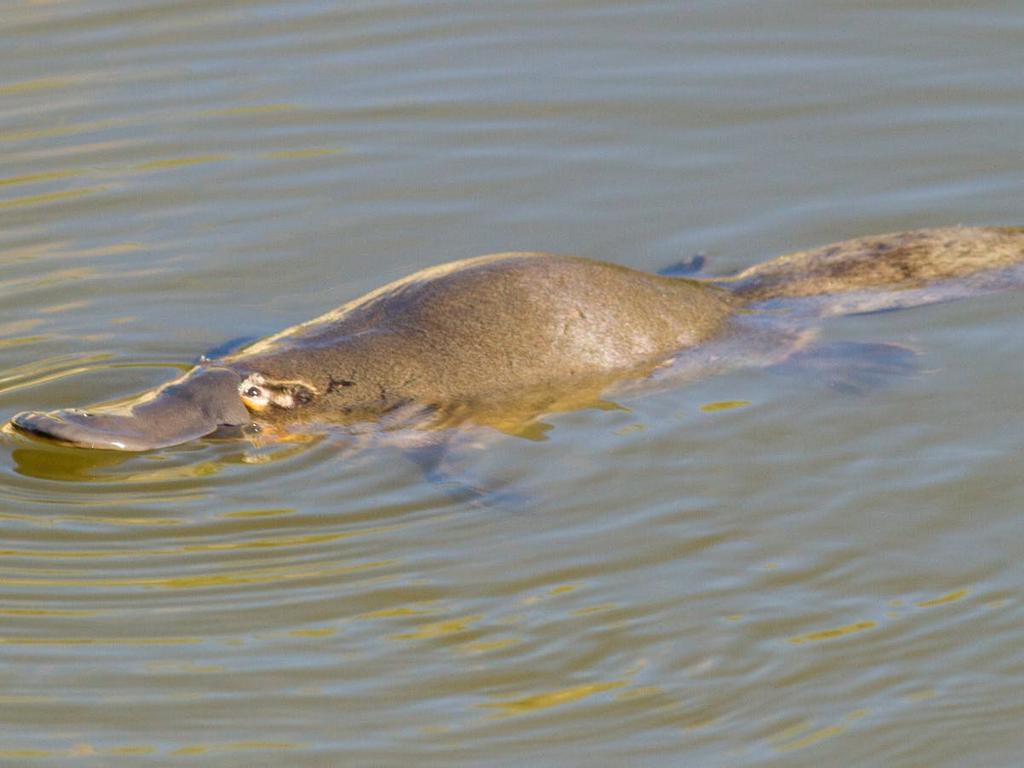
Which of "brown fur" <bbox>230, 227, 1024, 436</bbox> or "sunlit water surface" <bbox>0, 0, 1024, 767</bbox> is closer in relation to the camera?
"sunlit water surface" <bbox>0, 0, 1024, 767</bbox>

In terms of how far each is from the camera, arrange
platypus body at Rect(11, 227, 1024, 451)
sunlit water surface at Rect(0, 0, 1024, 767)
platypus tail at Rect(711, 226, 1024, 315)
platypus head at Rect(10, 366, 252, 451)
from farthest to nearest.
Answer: platypus tail at Rect(711, 226, 1024, 315), platypus body at Rect(11, 227, 1024, 451), platypus head at Rect(10, 366, 252, 451), sunlit water surface at Rect(0, 0, 1024, 767)

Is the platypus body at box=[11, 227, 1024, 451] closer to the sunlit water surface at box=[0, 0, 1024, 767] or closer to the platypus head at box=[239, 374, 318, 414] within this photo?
the platypus head at box=[239, 374, 318, 414]

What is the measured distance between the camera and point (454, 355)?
5.67 meters

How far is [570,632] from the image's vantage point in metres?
4.50

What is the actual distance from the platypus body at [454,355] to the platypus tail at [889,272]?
26cm

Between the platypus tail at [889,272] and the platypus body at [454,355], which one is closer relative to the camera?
the platypus body at [454,355]

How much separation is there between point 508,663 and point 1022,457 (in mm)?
1844

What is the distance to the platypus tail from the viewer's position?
20.7 ft

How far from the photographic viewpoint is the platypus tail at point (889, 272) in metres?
6.30

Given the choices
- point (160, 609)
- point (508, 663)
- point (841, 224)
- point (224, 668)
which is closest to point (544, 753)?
point (508, 663)

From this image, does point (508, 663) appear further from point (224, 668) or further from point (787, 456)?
point (787, 456)

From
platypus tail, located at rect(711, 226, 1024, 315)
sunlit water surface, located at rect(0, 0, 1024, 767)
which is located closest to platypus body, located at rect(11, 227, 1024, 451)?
sunlit water surface, located at rect(0, 0, 1024, 767)

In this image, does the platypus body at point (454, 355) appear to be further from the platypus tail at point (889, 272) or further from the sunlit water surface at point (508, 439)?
the platypus tail at point (889, 272)

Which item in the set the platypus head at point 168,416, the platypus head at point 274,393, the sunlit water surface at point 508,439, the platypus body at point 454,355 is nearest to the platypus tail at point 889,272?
the sunlit water surface at point 508,439
